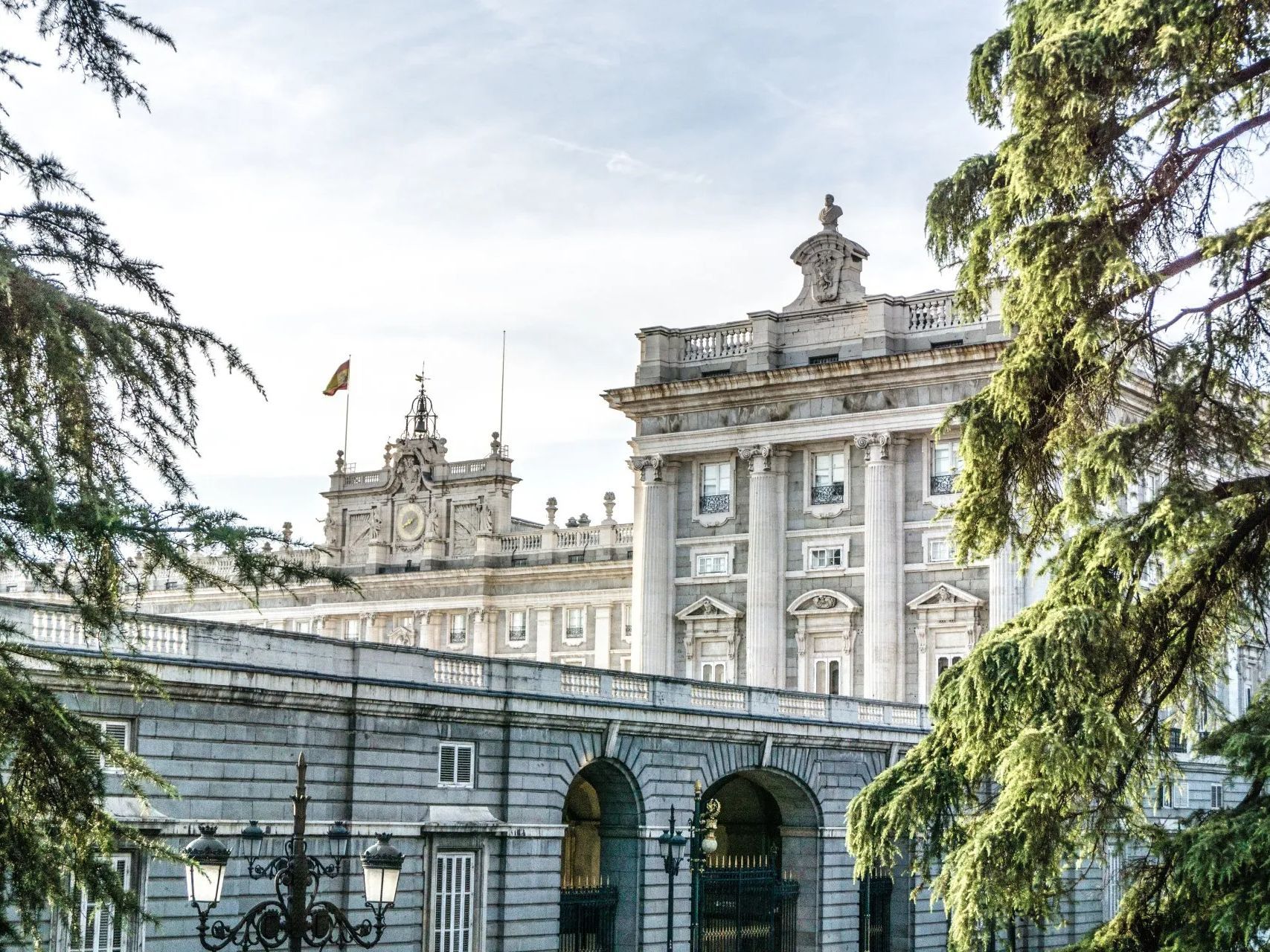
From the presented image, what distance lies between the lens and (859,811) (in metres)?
17.1

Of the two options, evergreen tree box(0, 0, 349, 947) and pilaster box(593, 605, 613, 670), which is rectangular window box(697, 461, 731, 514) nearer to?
pilaster box(593, 605, 613, 670)

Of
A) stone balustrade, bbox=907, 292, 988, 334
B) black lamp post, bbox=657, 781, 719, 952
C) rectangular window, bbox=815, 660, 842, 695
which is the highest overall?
stone balustrade, bbox=907, 292, 988, 334

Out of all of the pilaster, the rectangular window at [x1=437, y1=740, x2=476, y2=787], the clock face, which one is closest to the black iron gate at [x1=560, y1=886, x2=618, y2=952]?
the rectangular window at [x1=437, y1=740, x2=476, y2=787]

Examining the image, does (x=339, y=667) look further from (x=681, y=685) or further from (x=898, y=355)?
(x=898, y=355)

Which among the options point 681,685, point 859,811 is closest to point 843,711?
point 681,685

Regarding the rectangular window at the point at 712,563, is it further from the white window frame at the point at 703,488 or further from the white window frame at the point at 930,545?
the white window frame at the point at 930,545

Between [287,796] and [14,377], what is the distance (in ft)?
61.9

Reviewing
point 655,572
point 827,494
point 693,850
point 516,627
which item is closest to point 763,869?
point 693,850

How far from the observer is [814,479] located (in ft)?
190

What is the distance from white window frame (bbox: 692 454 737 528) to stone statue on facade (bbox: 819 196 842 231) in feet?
25.9

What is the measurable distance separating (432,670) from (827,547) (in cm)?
2685

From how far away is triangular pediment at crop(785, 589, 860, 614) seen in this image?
56188mm

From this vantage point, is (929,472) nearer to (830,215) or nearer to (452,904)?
(830,215)

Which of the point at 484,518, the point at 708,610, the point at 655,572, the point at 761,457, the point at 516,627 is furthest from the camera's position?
the point at 484,518
